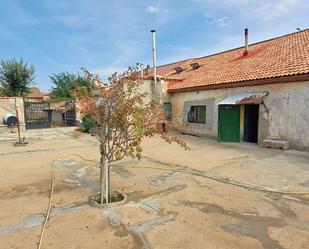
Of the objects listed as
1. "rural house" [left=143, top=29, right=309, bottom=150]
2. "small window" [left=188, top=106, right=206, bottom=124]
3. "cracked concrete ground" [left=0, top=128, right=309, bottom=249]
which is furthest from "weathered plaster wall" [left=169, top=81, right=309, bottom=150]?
"small window" [left=188, top=106, right=206, bottom=124]

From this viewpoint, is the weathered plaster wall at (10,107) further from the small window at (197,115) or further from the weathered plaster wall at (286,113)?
the weathered plaster wall at (286,113)

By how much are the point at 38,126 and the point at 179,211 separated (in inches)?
864

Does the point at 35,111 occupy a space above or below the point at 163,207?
above

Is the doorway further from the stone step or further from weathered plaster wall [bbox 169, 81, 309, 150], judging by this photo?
the stone step

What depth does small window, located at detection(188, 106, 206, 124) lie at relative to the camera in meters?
17.0

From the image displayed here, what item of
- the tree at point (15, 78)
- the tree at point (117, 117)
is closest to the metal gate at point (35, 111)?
the tree at point (15, 78)

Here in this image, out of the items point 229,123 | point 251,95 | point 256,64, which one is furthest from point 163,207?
point 256,64

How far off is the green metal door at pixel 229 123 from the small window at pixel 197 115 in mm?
2077

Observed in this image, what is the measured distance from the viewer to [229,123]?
47.7ft

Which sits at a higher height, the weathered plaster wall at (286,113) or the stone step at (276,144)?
the weathered plaster wall at (286,113)

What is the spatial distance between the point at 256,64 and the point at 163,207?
12.4 m

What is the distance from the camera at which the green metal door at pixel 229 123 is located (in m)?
14.3

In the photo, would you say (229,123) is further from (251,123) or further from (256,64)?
(256,64)

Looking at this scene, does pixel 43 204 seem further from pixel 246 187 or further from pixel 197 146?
pixel 197 146
